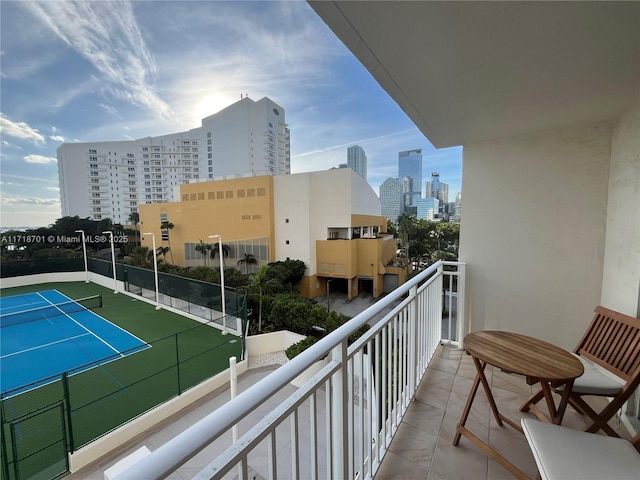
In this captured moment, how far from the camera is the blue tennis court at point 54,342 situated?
28.6 ft

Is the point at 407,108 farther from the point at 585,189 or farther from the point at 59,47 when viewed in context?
the point at 59,47

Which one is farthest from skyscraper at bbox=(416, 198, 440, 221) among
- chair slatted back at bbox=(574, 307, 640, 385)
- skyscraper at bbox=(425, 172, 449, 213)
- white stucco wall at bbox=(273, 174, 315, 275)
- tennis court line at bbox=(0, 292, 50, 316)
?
tennis court line at bbox=(0, 292, 50, 316)

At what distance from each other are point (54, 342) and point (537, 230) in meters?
15.6

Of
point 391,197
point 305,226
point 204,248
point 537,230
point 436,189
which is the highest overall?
point 391,197

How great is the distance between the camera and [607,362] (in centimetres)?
168

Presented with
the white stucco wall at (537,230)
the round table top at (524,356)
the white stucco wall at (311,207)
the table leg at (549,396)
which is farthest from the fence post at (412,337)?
the white stucco wall at (311,207)

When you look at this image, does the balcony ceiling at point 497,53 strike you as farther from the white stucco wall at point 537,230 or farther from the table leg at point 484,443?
the table leg at point 484,443

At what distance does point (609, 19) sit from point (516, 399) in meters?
2.41

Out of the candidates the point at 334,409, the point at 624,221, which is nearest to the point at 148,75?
the point at 334,409

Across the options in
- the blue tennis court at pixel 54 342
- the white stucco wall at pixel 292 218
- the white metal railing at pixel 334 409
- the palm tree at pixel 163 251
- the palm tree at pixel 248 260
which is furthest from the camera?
the palm tree at pixel 163 251

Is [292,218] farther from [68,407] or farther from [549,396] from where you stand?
[549,396]

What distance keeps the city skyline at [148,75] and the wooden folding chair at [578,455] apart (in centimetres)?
428

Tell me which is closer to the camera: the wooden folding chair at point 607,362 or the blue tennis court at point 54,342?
the wooden folding chair at point 607,362

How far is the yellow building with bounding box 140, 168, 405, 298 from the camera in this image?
16.1m
